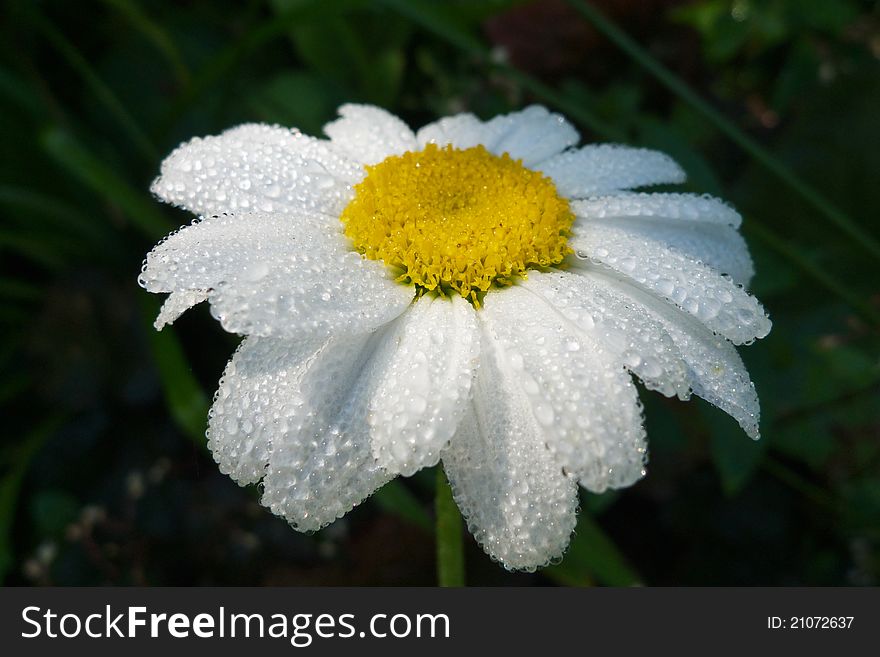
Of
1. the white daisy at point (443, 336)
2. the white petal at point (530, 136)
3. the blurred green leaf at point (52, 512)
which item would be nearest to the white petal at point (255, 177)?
the white daisy at point (443, 336)

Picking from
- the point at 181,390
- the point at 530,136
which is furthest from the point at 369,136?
the point at 181,390

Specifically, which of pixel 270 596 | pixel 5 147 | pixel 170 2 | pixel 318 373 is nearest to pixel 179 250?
pixel 318 373

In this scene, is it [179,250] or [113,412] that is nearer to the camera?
[179,250]

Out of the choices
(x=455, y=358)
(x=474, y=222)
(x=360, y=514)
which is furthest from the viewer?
(x=360, y=514)

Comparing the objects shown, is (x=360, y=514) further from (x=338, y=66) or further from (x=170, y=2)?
(x=170, y=2)

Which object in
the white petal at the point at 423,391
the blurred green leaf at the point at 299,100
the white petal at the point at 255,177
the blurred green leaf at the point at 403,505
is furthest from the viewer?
the blurred green leaf at the point at 299,100

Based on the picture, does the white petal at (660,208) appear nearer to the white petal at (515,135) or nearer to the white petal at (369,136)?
the white petal at (515,135)

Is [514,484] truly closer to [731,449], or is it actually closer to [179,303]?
[179,303]
